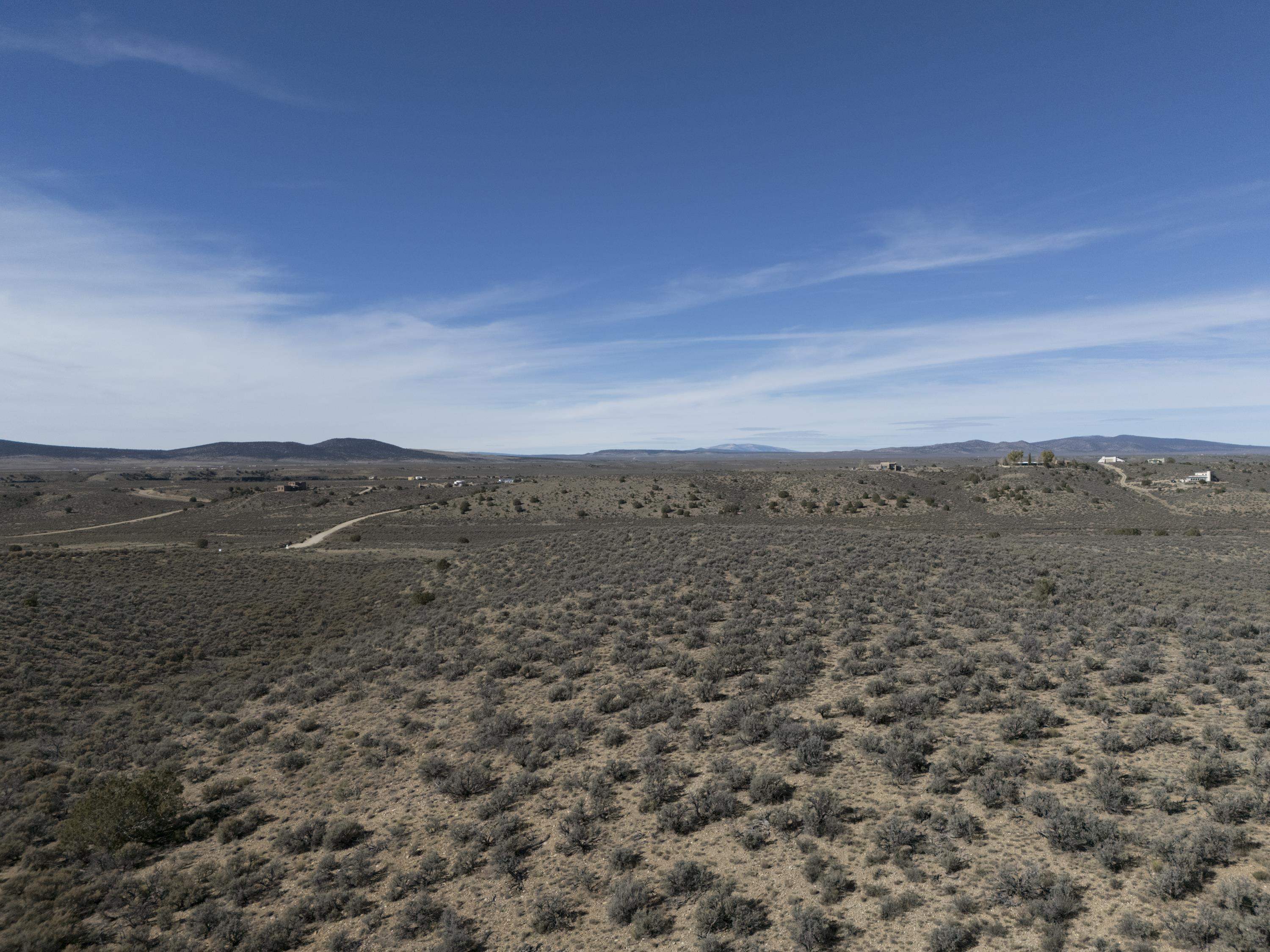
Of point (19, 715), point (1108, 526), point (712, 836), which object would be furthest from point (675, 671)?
point (1108, 526)

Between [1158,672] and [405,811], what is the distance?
18.6 meters

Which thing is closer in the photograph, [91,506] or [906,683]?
[906,683]

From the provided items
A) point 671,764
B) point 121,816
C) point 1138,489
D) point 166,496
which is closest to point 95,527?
point 166,496

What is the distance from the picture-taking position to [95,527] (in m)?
73.3

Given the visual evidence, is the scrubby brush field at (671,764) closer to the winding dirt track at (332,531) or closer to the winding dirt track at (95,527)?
the winding dirt track at (332,531)

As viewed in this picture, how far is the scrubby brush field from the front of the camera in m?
8.19

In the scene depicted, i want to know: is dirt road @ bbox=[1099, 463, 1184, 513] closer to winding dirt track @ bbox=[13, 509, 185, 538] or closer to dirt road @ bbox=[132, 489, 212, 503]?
winding dirt track @ bbox=[13, 509, 185, 538]

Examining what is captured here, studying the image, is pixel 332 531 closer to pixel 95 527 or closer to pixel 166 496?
pixel 95 527

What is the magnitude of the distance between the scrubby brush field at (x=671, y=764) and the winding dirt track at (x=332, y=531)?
28328 millimetres

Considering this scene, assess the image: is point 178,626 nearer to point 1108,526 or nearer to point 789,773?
point 789,773

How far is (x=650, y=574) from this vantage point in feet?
88.0

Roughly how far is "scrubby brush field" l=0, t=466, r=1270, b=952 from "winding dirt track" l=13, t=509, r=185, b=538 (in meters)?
54.8

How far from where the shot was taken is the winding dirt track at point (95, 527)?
66625 millimetres

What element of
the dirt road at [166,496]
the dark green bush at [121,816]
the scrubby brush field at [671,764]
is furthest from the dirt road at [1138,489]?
the dirt road at [166,496]
